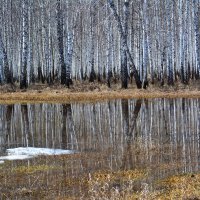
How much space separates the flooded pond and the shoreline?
198 inches

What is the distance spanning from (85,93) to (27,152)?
16917mm

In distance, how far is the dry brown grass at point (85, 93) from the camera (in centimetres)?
2778

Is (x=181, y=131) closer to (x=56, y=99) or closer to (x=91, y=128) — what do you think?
(x=91, y=128)

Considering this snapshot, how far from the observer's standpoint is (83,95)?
93.2ft

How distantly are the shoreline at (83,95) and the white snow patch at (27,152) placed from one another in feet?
45.1

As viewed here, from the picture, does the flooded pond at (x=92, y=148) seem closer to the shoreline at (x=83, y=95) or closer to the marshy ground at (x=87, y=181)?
the marshy ground at (x=87, y=181)

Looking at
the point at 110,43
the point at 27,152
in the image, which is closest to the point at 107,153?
the point at 27,152

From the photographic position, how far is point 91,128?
54.7ft

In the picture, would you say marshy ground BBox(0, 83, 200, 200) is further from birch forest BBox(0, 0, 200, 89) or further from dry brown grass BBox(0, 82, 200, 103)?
birch forest BBox(0, 0, 200, 89)

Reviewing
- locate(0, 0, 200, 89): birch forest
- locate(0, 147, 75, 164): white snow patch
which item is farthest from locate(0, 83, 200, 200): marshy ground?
locate(0, 0, 200, 89): birch forest

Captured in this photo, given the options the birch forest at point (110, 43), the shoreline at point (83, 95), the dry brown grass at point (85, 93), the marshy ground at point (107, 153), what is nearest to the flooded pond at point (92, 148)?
the marshy ground at point (107, 153)

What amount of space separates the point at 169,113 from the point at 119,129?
4379 millimetres

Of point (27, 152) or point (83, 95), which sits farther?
point (83, 95)

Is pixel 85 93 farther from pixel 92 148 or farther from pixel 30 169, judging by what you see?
pixel 30 169
